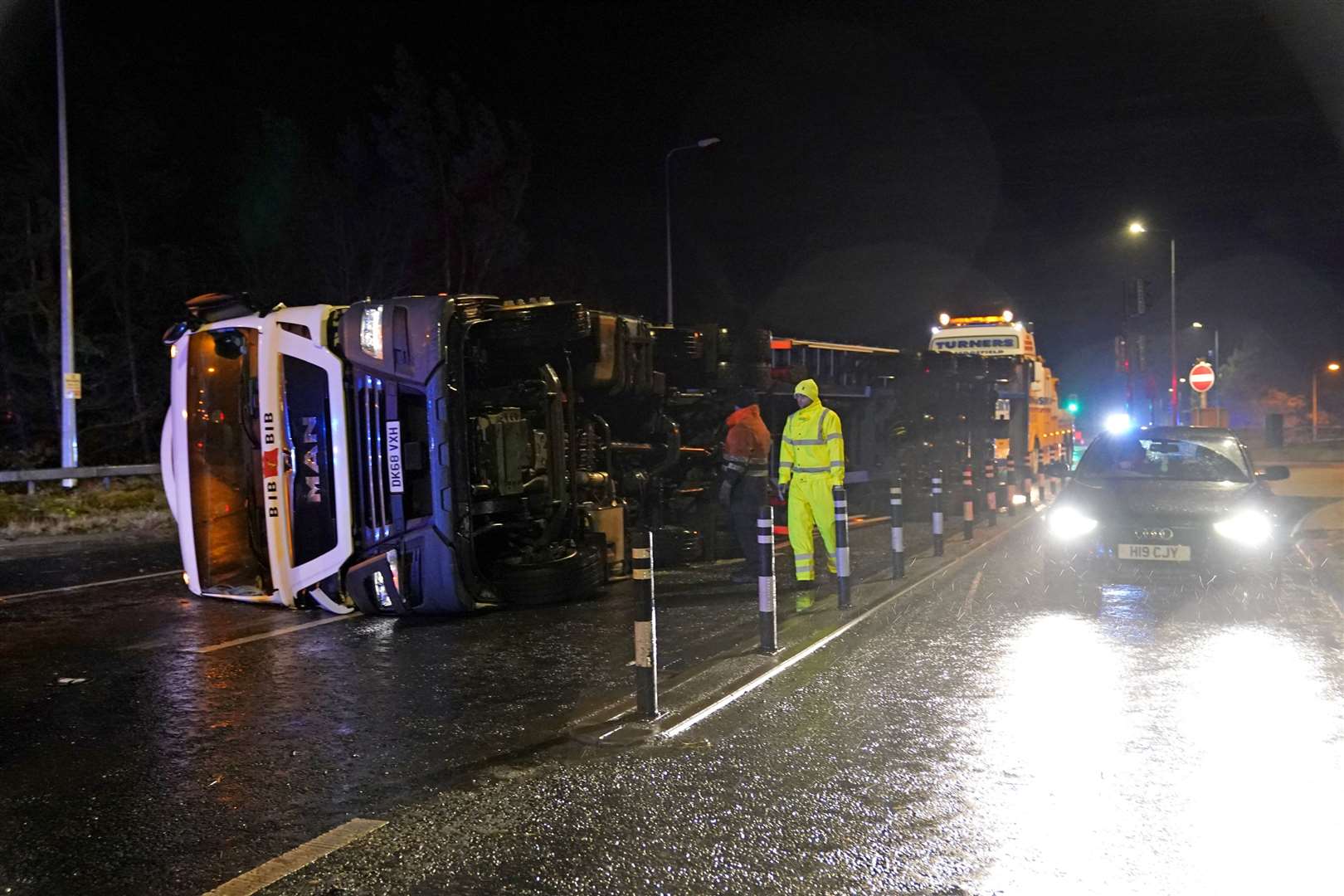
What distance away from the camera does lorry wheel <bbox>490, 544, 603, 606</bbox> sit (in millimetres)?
8742

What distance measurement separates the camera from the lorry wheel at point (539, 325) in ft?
27.5

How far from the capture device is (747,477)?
10.1 meters

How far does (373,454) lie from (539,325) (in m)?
1.55

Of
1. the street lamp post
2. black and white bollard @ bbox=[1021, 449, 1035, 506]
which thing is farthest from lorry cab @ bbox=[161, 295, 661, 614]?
black and white bollard @ bbox=[1021, 449, 1035, 506]

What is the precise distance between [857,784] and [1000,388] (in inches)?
710

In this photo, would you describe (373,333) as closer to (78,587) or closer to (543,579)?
(543,579)

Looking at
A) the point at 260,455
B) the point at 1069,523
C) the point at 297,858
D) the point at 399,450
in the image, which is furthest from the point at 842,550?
the point at 297,858

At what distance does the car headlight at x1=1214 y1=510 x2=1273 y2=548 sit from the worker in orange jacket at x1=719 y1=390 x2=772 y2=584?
3673 mm

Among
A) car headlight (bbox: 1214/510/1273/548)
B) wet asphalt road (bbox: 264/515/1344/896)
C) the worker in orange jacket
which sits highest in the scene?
the worker in orange jacket

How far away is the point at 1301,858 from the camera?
12.4 ft

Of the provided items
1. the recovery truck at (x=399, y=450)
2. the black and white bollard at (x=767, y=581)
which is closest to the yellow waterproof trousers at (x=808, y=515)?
the recovery truck at (x=399, y=450)

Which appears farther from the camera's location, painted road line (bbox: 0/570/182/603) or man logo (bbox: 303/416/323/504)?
painted road line (bbox: 0/570/182/603)

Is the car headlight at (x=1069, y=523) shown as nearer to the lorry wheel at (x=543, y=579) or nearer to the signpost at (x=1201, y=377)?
the lorry wheel at (x=543, y=579)

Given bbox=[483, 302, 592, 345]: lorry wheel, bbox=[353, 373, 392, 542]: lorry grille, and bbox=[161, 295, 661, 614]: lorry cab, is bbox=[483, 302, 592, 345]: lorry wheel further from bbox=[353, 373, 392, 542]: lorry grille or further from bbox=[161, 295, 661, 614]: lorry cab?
bbox=[353, 373, 392, 542]: lorry grille
